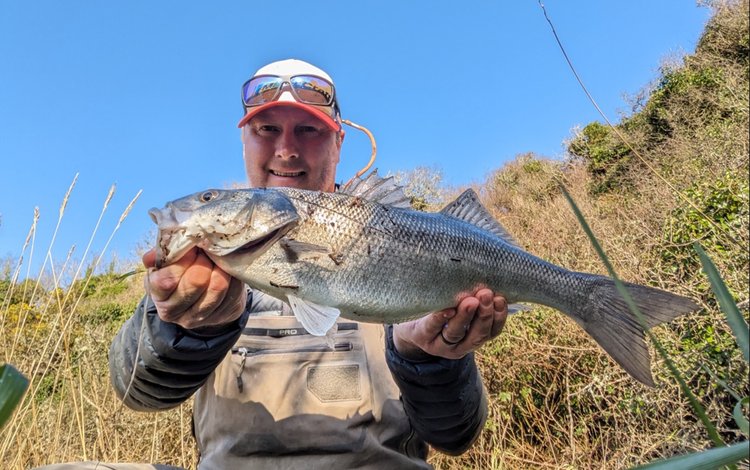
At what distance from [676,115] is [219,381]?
13.5 meters

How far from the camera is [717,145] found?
8.20 m

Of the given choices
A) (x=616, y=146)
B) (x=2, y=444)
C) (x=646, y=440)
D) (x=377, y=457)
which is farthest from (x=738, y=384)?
(x=616, y=146)

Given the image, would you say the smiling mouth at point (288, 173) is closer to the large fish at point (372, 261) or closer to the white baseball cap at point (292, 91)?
the white baseball cap at point (292, 91)

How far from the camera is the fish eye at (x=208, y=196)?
6.47ft

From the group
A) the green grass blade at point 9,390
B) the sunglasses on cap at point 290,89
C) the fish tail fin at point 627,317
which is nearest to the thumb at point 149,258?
the green grass blade at point 9,390

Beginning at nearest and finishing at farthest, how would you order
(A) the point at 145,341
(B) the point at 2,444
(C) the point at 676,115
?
(A) the point at 145,341 < (B) the point at 2,444 < (C) the point at 676,115

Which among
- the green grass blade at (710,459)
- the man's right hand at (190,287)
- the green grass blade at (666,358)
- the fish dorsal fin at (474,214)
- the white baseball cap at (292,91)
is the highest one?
the white baseball cap at (292,91)

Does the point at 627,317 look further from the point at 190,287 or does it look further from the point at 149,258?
the point at 149,258

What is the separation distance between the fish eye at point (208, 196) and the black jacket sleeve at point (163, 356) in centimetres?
58

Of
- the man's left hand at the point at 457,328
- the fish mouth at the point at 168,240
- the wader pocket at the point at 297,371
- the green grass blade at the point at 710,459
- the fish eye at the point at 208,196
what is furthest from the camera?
the wader pocket at the point at 297,371

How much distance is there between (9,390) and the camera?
0.73 metres

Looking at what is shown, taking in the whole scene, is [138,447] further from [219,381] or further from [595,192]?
[595,192]

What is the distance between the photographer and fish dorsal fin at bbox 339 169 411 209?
2.23m

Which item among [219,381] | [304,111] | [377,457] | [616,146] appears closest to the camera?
[377,457]
